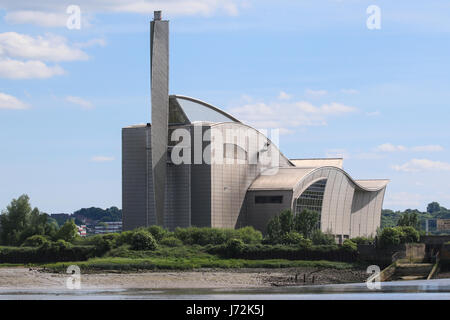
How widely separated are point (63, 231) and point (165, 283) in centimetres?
3281

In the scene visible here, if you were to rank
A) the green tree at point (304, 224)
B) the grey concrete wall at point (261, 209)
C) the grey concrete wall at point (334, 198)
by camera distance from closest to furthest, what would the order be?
the green tree at point (304, 224) → the grey concrete wall at point (261, 209) → the grey concrete wall at point (334, 198)

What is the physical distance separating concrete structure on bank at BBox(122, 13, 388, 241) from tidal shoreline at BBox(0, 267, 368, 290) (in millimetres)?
32215

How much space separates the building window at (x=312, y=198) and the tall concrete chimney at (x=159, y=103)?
71.0 ft

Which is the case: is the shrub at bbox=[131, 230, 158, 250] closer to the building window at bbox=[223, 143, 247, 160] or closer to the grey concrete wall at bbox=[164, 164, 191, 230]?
the grey concrete wall at bbox=[164, 164, 191, 230]

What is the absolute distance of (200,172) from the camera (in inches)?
4646

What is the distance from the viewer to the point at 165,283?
73.1 m

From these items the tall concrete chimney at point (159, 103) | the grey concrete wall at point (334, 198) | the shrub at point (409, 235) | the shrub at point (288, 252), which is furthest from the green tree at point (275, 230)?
the grey concrete wall at point (334, 198)

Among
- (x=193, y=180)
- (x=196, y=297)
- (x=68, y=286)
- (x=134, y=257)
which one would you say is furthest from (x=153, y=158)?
(x=196, y=297)

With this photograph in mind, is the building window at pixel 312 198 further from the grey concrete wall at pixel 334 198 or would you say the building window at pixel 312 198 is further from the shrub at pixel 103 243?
the shrub at pixel 103 243

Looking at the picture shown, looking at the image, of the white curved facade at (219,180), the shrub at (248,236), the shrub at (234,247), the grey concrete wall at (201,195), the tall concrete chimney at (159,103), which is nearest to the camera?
the shrub at (234,247)

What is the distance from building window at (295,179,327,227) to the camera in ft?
414

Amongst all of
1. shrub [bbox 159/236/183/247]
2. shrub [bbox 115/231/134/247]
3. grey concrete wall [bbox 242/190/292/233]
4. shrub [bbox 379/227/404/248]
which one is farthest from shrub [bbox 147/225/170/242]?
grey concrete wall [bbox 242/190/292/233]

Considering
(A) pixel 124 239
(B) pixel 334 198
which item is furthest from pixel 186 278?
(B) pixel 334 198

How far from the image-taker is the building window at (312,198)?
12619 centimetres
